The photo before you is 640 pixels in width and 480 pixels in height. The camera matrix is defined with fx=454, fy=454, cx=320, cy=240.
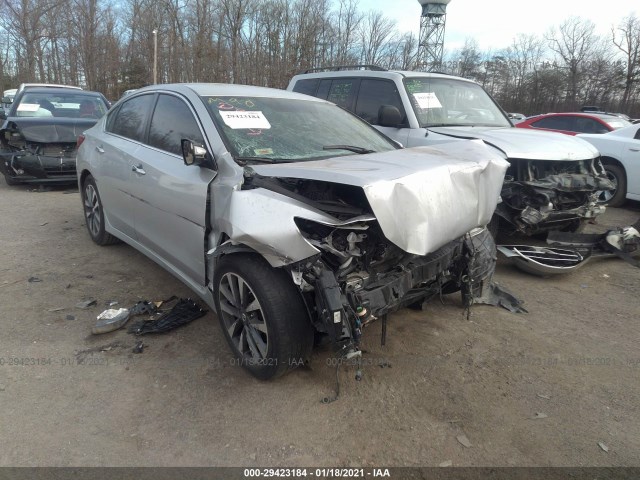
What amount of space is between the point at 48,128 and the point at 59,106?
1.22 metres

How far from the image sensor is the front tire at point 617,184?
7.61 meters

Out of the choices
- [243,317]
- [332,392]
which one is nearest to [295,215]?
[243,317]

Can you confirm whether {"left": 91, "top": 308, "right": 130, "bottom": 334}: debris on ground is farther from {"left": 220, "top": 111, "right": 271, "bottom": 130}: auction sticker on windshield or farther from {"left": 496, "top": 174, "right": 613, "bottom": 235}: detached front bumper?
{"left": 496, "top": 174, "right": 613, "bottom": 235}: detached front bumper

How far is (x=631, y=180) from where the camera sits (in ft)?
24.5

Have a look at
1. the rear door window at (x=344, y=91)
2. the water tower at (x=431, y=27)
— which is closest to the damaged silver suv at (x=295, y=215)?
the rear door window at (x=344, y=91)

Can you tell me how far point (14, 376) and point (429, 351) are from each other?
8.90 ft

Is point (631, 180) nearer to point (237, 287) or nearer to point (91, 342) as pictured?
point (237, 287)

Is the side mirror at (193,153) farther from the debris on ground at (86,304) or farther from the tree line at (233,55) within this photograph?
the tree line at (233,55)

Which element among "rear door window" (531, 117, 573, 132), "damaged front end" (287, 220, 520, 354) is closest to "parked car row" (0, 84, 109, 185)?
"damaged front end" (287, 220, 520, 354)

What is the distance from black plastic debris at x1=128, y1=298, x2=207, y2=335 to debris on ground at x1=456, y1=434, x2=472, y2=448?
2.12 m

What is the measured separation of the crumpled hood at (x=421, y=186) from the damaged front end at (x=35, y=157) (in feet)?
22.1

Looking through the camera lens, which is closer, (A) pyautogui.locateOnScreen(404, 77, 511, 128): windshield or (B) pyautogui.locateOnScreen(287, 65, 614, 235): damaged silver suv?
(B) pyautogui.locateOnScreen(287, 65, 614, 235): damaged silver suv

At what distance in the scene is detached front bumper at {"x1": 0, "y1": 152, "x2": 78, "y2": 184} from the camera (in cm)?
791

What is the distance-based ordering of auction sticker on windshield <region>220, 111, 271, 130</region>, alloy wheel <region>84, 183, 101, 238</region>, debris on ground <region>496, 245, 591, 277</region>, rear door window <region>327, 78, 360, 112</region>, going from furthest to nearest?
rear door window <region>327, 78, 360, 112</region>, alloy wheel <region>84, 183, 101, 238</region>, debris on ground <region>496, 245, 591, 277</region>, auction sticker on windshield <region>220, 111, 271, 130</region>
